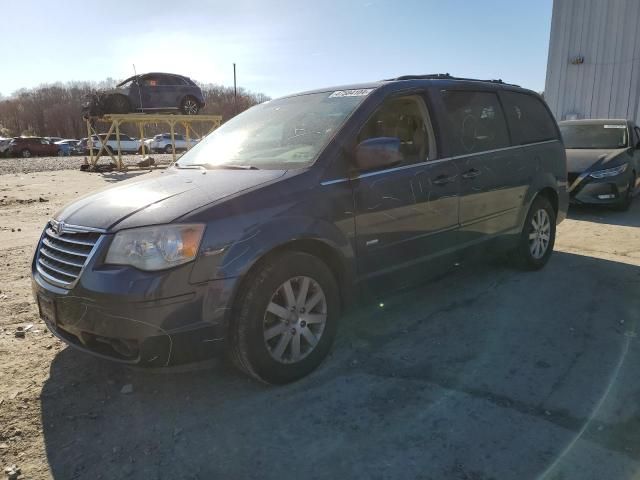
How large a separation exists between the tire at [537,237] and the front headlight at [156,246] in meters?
→ 3.58

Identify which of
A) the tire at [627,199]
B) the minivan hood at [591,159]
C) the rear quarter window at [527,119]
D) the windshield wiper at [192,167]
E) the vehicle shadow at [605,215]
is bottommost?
the vehicle shadow at [605,215]

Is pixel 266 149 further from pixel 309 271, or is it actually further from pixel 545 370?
pixel 545 370

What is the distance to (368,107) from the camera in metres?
3.45

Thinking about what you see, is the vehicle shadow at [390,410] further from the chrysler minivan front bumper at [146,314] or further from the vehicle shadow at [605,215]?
the vehicle shadow at [605,215]

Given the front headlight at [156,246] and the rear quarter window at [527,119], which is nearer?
the front headlight at [156,246]

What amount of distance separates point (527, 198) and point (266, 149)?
9.06ft

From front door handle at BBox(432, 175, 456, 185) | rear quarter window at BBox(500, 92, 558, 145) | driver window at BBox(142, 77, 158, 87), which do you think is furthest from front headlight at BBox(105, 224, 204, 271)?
driver window at BBox(142, 77, 158, 87)

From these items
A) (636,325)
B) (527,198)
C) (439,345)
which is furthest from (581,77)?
(439,345)

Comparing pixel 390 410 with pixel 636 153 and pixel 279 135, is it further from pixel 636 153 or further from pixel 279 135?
pixel 636 153

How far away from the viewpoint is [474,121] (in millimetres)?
4324

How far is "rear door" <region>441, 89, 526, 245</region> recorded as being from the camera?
4059 mm

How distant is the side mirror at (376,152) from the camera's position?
3.16 m

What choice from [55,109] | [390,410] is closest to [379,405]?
[390,410]

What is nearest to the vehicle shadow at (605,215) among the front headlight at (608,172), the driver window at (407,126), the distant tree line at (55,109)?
the front headlight at (608,172)
